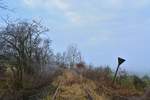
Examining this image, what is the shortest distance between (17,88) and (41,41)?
14.4 metres

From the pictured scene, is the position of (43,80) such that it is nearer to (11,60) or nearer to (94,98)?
(11,60)

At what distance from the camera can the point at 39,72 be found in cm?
3691

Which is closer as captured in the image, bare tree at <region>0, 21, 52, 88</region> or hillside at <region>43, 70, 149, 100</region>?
hillside at <region>43, 70, 149, 100</region>

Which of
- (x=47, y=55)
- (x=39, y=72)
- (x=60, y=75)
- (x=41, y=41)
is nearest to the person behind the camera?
(x=60, y=75)

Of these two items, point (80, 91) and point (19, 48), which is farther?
point (19, 48)

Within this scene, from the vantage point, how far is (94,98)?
24.6m

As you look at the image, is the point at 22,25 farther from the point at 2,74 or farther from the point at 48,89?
the point at 48,89

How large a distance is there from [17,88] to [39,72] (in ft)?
13.8

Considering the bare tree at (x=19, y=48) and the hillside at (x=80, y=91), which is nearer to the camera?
the hillside at (x=80, y=91)

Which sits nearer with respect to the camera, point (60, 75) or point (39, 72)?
point (60, 75)

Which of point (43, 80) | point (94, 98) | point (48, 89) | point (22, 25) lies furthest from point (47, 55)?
point (94, 98)

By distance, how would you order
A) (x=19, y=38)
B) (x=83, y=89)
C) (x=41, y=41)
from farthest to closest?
(x=41, y=41) → (x=19, y=38) → (x=83, y=89)

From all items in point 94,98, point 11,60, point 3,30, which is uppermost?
point 3,30

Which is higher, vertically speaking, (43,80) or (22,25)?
(22,25)
